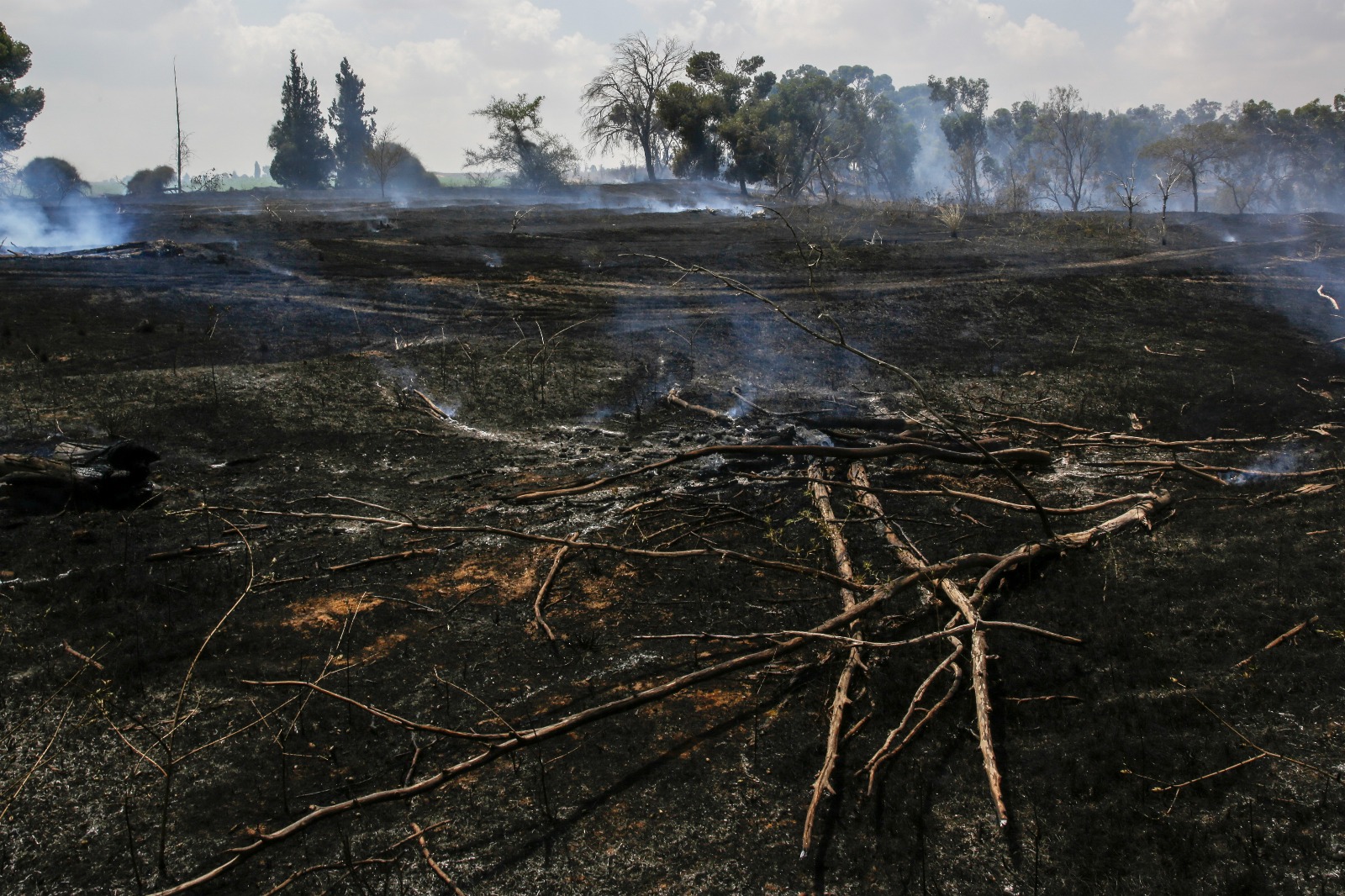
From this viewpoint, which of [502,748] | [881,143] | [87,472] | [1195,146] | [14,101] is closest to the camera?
[502,748]

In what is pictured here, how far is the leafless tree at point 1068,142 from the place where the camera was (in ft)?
151

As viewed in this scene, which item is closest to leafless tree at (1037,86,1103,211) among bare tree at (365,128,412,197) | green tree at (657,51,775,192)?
green tree at (657,51,775,192)

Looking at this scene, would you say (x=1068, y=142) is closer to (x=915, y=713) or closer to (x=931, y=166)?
(x=931, y=166)

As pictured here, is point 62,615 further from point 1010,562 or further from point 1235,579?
point 1235,579

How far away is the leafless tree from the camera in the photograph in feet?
151

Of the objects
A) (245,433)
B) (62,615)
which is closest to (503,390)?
(245,433)

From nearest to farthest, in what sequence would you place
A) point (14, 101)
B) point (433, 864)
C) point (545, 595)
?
point (433, 864)
point (545, 595)
point (14, 101)

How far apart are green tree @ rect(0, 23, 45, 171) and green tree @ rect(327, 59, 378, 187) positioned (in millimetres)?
18471

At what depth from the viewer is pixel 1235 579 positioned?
5512mm

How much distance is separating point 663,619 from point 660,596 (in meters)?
0.30

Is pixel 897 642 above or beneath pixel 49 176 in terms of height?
beneath

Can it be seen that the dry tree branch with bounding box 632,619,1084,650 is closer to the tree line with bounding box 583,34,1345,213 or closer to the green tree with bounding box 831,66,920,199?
the tree line with bounding box 583,34,1345,213

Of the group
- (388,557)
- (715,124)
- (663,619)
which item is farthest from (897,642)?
(715,124)

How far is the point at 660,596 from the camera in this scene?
19.4 feet
